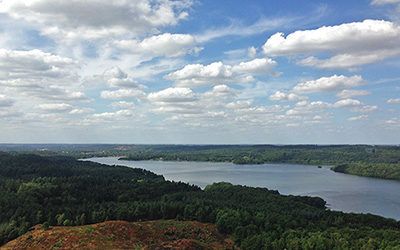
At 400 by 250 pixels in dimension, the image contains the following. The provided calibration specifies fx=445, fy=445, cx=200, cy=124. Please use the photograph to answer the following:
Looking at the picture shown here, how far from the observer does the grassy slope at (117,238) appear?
2810 inches

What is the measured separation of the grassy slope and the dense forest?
5.54 meters

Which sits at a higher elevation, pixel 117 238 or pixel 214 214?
pixel 214 214

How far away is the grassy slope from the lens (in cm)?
7138

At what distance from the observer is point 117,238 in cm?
7431

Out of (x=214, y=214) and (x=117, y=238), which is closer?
(x=117, y=238)

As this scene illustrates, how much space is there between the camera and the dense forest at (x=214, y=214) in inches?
3124

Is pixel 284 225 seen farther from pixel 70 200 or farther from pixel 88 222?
pixel 70 200

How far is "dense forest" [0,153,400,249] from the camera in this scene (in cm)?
7935

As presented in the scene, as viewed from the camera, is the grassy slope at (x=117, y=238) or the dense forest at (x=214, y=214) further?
the dense forest at (x=214, y=214)

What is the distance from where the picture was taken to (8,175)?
171 m

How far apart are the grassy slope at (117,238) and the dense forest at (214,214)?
554cm

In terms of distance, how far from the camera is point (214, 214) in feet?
324

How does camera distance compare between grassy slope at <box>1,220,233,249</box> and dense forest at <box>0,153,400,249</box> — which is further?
dense forest at <box>0,153,400,249</box>

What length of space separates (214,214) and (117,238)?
2973 centimetres
